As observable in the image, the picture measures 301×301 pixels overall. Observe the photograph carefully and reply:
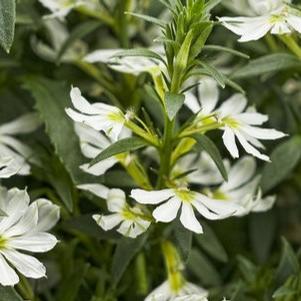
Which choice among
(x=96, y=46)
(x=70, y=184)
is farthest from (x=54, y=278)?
(x=96, y=46)

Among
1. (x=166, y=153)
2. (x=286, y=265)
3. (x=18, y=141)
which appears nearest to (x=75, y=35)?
(x=18, y=141)

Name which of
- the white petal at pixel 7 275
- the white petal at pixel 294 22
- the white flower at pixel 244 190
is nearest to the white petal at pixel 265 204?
the white flower at pixel 244 190

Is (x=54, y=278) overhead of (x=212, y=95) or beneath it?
beneath

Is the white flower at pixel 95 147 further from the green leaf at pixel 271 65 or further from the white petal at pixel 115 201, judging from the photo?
the green leaf at pixel 271 65

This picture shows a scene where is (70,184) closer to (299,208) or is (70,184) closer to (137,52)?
(137,52)

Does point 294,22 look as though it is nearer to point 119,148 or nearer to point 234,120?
point 234,120

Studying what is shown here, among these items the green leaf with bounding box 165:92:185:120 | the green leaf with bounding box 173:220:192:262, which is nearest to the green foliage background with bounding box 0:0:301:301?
the green leaf with bounding box 173:220:192:262
